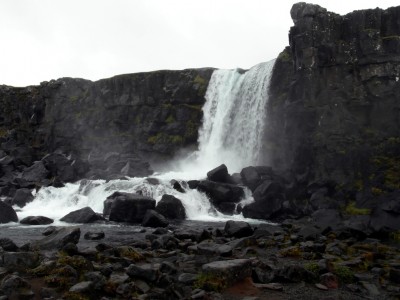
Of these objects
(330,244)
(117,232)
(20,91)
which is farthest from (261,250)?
(20,91)

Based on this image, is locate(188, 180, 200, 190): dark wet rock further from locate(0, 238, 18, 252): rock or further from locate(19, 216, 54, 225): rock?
locate(0, 238, 18, 252): rock

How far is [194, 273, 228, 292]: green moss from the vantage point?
13.5 meters

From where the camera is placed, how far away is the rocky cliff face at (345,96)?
3841cm

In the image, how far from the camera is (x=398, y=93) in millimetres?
38344

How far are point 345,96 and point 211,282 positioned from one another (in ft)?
102

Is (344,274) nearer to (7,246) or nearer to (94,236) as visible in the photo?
(7,246)

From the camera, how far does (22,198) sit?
3994 centimetres

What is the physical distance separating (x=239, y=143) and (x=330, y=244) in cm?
2971

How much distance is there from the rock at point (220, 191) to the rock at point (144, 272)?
2309 centimetres

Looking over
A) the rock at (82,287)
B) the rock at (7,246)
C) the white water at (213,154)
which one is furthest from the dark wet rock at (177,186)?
the rock at (82,287)

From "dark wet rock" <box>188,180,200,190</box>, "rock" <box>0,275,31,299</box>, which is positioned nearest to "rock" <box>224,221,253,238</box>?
"dark wet rock" <box>188,180,200,190</box>

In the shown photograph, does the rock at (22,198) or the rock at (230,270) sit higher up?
the rock at (22,198)

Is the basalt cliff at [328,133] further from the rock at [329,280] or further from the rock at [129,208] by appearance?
the rock at [329,280]

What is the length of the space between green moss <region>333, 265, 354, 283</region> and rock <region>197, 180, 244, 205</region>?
2128 cm
